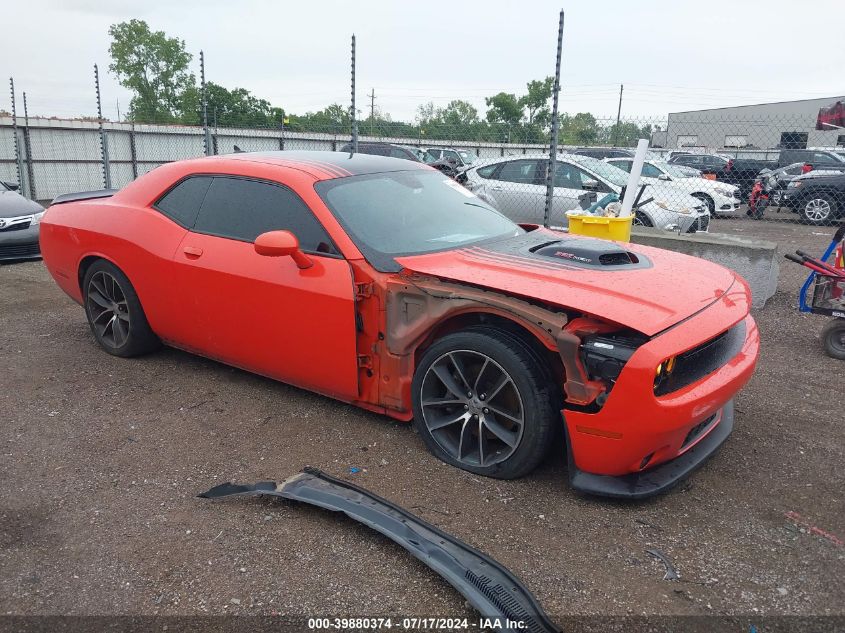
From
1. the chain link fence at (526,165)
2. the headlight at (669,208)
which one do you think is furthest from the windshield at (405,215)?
the headlight at (669,208)

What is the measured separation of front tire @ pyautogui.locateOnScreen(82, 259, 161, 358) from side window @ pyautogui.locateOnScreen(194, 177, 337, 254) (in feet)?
2.86

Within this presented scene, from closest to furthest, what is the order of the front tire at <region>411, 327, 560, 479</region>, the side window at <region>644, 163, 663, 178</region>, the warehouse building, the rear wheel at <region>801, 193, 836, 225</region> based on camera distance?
1. the front tire at <region>411, 327, 560, 479</region>
2. the side window at <region>644, 163, 663, 178</region>
3. the rear wheel at <region>801, 193, 836, 225</region>
4. the warehouse building

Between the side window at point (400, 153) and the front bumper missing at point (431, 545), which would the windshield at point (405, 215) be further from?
the side window at point (400, 153)

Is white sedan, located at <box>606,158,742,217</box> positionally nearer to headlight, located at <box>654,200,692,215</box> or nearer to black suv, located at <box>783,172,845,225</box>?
black suv, located at <box>783,172,845,225</box>

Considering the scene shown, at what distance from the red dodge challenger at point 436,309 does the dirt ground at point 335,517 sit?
211 mm

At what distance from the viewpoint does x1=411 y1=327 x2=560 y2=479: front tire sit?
A: 115 inches

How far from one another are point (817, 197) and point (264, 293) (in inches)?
560

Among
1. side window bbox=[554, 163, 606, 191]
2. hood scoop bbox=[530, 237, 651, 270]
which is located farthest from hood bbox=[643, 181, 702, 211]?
hood scoop bbox=[530, 237, 651, 270]

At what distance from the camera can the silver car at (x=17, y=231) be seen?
8.53 metres

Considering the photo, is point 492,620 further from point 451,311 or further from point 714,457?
point 714,457

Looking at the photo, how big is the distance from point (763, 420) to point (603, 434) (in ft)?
5.75

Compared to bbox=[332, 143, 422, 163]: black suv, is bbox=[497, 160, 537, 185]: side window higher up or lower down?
lower down

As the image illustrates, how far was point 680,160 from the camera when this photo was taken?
22.1m

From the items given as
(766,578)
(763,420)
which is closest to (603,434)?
(766,578)
